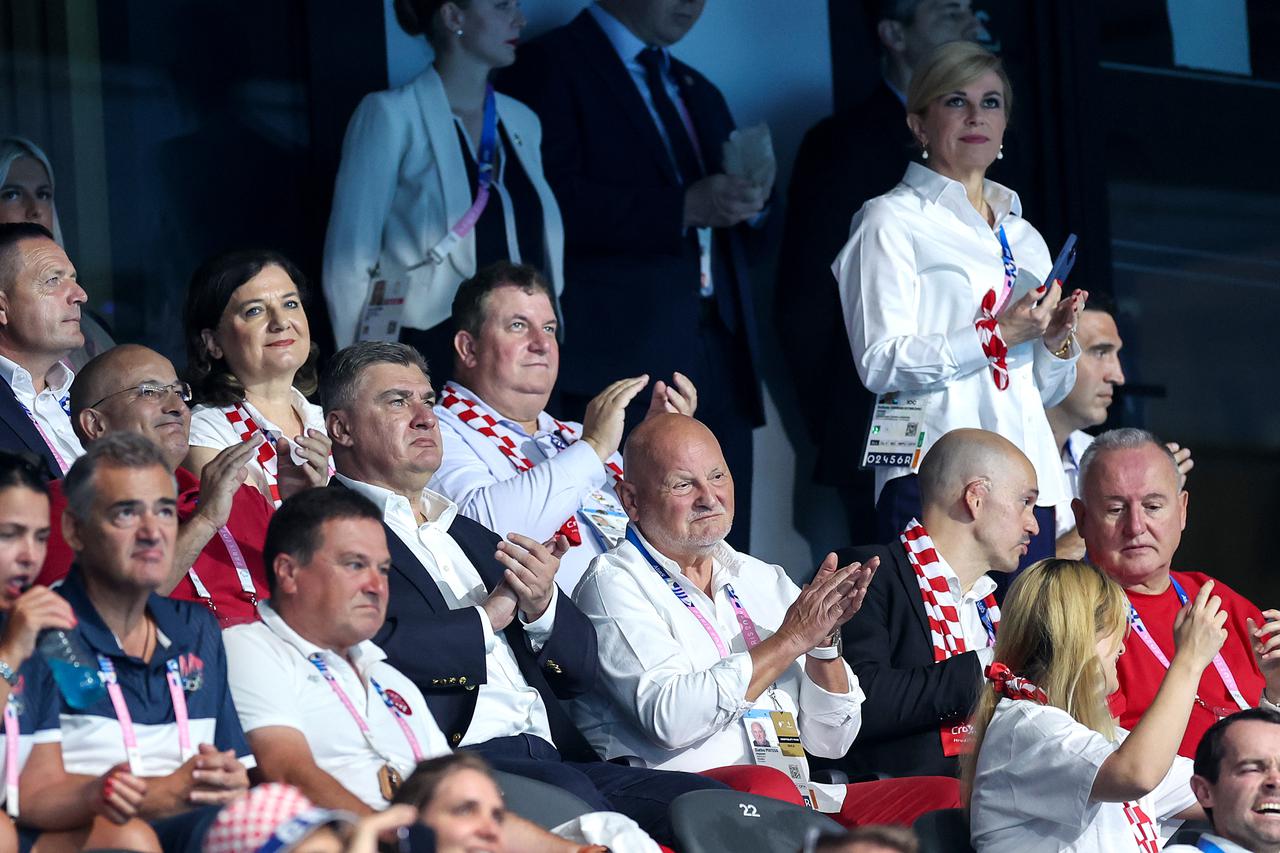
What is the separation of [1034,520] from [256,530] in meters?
1.80

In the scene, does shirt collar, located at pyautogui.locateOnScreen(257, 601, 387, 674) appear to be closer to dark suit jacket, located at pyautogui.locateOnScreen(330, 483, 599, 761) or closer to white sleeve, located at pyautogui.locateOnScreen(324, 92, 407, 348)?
dark suit jacket, located at pyautogui.locateOnScreen(330, 483, 599, 761)

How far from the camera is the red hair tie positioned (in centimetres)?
368

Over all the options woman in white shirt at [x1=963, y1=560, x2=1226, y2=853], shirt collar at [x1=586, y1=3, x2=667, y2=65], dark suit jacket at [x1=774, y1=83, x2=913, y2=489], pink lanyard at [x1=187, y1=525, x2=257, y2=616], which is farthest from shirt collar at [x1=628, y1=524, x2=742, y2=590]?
shirt collar at [x1=586, y1=3, x2=667, y2=65]

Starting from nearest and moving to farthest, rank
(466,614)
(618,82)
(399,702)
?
(399,702)
(466,614)
(618,82)

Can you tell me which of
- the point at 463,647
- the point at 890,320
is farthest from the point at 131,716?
the point at 890,320

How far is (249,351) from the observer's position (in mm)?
4520

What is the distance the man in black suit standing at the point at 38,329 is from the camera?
406 centimetres

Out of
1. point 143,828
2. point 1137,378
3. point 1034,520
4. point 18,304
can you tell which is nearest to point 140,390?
point 18,304

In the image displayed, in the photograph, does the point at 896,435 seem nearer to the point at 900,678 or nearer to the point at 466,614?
the point at 900,678

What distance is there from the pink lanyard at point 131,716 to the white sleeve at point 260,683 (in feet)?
0.47

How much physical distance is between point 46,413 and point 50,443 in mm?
93

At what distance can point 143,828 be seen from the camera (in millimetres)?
2852

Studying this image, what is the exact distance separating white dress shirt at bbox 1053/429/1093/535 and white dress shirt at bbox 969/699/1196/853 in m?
1.61

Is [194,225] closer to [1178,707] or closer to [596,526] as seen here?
[596,526]
